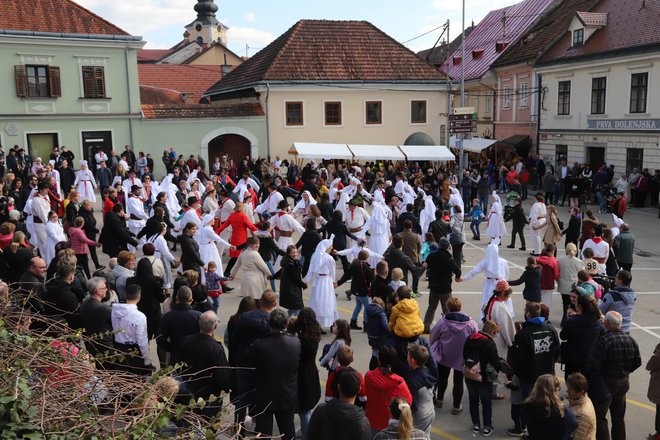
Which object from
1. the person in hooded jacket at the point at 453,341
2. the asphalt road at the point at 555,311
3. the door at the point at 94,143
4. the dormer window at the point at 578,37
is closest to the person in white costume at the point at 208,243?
the asphalt road at the point at 555,311

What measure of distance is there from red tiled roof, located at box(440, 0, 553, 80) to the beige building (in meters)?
4.85

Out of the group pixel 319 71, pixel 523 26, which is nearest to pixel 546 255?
pixel 319 71

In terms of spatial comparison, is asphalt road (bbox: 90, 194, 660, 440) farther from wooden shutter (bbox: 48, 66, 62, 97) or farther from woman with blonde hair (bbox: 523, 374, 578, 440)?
wooden shutter (bbox: 48, 66, 62, 97)

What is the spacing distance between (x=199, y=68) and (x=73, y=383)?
59076mm

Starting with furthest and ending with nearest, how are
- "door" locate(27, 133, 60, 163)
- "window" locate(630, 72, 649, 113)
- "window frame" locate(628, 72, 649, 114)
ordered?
"door" locate(27, 133, 60, 163)
"window" locate(630, 72, 649, 113)
"window frame" locate(628, 72, 649, 114)

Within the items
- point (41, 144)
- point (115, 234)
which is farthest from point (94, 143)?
point (115, 234)

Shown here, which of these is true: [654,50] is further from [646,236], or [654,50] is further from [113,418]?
[113,418]

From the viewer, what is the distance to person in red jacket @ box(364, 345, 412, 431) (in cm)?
590

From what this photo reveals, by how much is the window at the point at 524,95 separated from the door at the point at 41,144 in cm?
2520

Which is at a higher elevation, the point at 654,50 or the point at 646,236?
the point at 654,50

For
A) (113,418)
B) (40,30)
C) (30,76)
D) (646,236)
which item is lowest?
(646,236)

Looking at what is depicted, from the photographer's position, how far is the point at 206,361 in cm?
625

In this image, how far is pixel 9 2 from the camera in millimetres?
29531

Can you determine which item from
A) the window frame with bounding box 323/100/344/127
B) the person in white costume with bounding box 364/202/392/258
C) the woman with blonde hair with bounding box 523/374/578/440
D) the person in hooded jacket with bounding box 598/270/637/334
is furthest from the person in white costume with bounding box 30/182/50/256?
the window frame with bounding box 323/100/344/127
